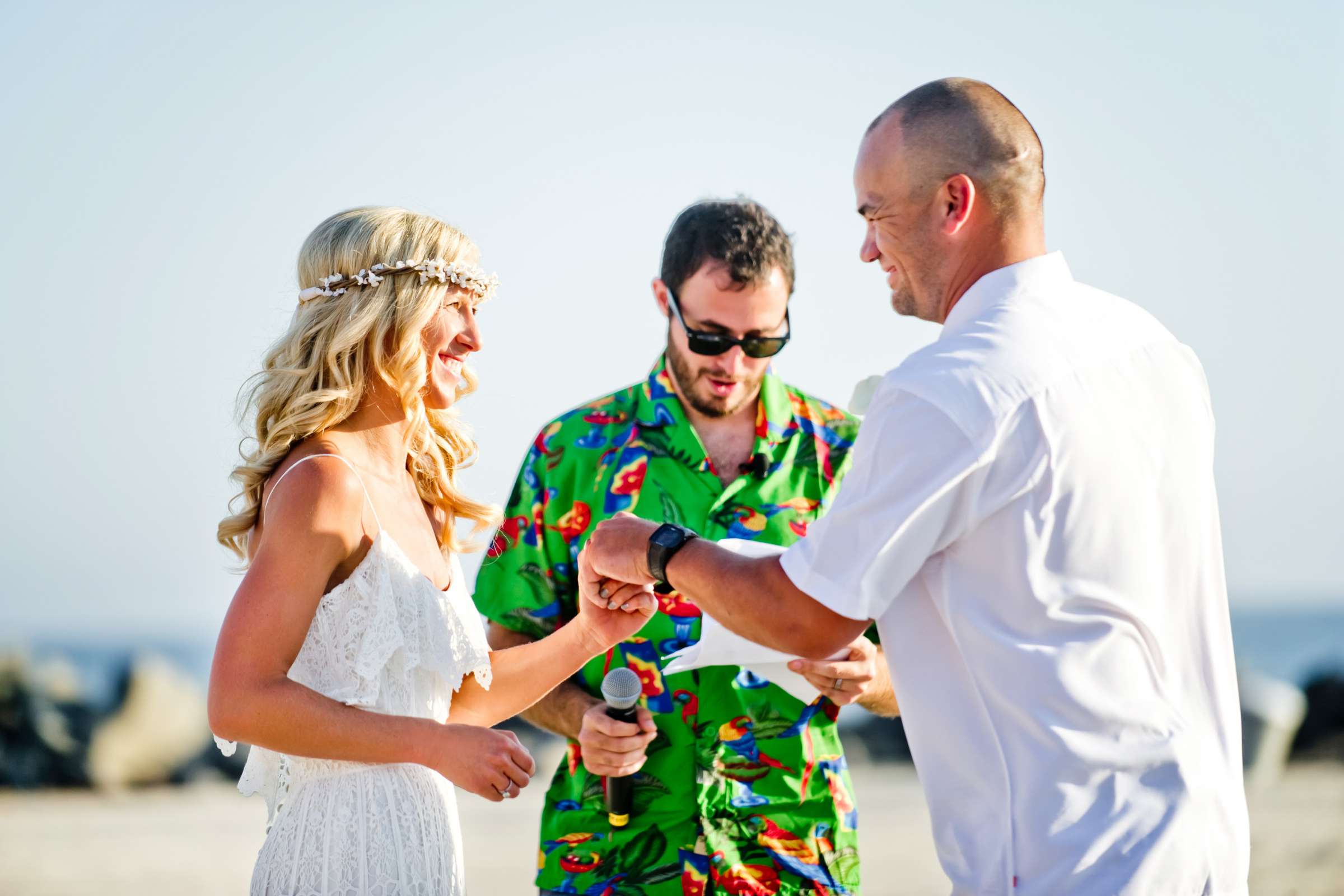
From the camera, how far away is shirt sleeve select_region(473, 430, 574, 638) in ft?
11.5

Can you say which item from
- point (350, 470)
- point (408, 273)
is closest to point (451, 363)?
point (408, 273)

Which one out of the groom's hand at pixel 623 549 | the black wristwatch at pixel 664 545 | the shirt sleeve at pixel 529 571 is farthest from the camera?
the shirt sleeve at pixel 529 571

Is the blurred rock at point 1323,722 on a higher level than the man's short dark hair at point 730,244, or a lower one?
lower

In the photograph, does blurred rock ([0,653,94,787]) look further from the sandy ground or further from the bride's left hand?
the bride's left hand

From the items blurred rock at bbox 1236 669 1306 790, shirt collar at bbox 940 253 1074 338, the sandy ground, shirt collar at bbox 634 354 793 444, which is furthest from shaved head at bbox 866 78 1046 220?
blurred rock at bbox 1236 669 1306 790

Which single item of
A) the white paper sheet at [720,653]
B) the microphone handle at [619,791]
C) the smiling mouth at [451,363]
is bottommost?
the microphone handle at [619,791]

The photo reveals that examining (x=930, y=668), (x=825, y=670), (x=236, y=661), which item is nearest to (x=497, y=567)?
(x=825, y=670)

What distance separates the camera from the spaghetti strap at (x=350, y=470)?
251cm

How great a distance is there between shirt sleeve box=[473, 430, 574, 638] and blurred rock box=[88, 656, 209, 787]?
12689mm

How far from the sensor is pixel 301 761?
257 cm

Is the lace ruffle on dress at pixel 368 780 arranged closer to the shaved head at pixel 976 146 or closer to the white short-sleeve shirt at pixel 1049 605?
the white short-sleeve shirt at pixel 1049 605

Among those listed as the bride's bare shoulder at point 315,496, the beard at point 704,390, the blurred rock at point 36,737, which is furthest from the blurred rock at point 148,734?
the bride's bare shoulder at point 315,496

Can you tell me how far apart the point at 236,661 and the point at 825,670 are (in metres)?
1.52

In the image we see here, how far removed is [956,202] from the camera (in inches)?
97.0
